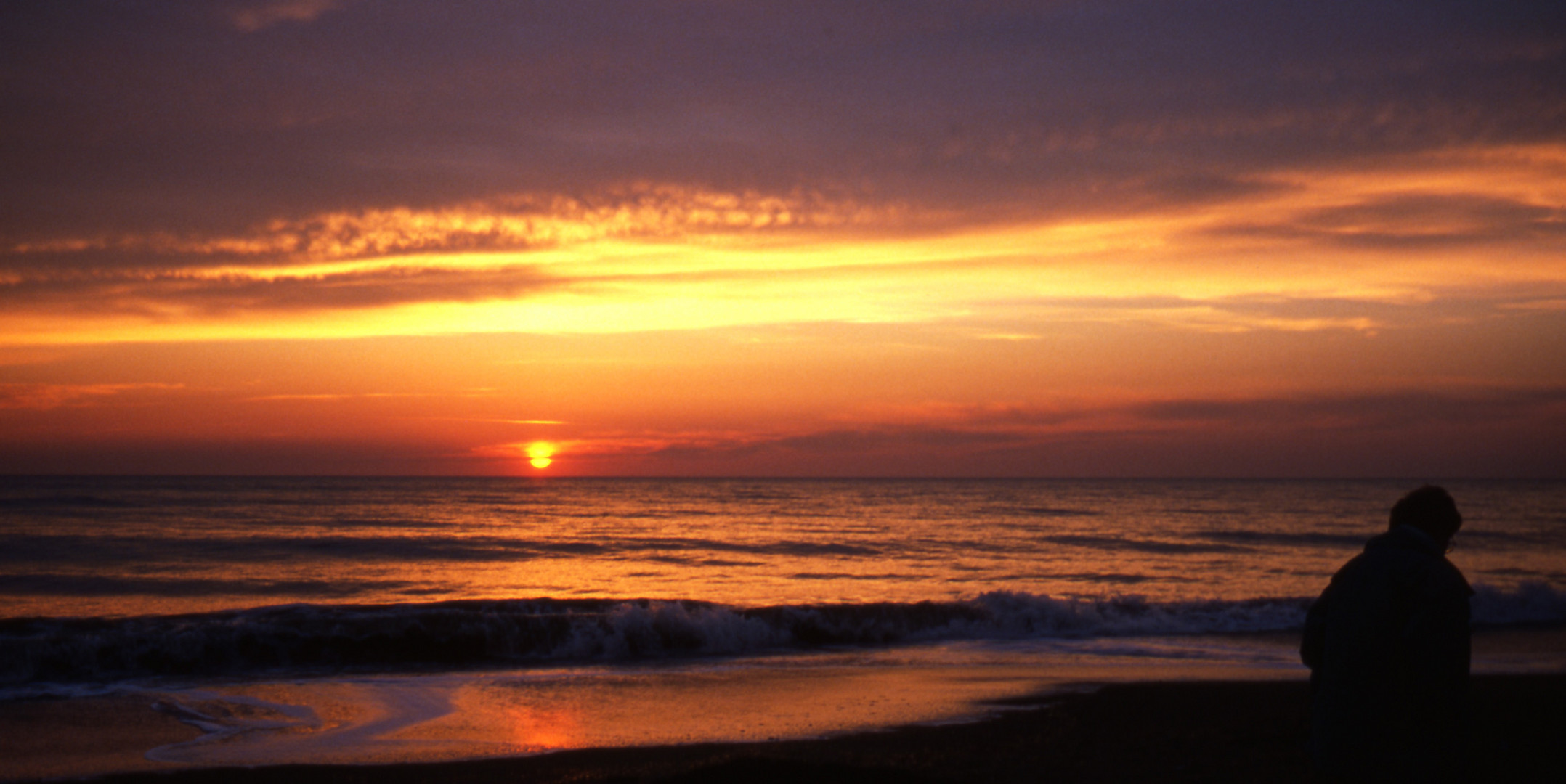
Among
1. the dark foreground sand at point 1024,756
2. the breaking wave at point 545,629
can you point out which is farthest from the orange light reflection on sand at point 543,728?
the breaking wave at point 545,629

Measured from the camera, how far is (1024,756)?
9008 mm

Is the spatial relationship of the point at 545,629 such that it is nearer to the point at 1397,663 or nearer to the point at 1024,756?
the point at 1024,756

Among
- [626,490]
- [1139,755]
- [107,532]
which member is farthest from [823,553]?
[626,490]

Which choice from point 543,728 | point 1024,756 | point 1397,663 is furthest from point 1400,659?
point 543,728

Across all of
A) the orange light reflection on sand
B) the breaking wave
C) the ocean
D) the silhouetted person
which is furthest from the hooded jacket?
the breaking wave

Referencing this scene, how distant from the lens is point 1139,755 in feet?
29.9

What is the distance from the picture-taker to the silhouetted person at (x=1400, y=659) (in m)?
3.65

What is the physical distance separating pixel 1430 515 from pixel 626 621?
1563cm

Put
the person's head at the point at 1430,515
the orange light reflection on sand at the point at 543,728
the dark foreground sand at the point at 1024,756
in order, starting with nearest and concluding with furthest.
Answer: the person's head at the point at 1430,515 < the dark foreground sand at the point at 1024,756 < the orange light reflection on sand at the point at 543,728

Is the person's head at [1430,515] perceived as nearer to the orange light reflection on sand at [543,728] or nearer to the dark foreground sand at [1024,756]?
the dark foreground sand at [1024,756]

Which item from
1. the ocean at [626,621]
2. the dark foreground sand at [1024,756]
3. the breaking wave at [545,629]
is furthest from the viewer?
the breaking wave at [545,629]

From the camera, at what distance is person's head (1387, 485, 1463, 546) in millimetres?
3945

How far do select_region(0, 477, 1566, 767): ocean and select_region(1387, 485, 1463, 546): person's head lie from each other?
7450mm

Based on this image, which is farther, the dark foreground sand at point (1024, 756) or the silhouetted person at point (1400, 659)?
the dark foreground sand at point (1024, 756)
